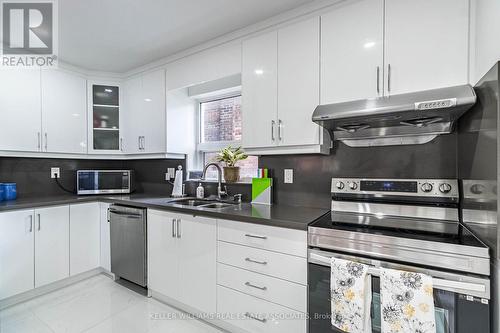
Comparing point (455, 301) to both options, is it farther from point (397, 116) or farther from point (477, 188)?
point (397, 116)

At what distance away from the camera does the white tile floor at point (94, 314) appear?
1801mm

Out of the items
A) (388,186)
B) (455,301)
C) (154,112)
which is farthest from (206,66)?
(455,301)

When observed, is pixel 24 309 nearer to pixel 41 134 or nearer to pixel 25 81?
pixel 41 134

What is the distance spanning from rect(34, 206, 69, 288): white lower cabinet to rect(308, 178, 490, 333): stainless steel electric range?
241 centimetres

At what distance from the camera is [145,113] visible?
2752 millimetres

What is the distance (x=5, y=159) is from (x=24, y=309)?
1502 millimetres

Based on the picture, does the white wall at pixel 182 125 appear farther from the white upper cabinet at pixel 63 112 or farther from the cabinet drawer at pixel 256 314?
the cabinet drawer at pixel 256 314

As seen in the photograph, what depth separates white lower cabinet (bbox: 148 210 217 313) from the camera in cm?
179

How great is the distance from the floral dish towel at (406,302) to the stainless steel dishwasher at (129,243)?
1915 millimetres

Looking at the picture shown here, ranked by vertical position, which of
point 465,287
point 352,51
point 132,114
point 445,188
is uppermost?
point 352,51

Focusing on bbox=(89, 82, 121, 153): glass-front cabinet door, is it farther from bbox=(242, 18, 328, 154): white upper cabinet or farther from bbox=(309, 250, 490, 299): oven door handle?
bbox=(309, 250, 490, 299): oven door handle

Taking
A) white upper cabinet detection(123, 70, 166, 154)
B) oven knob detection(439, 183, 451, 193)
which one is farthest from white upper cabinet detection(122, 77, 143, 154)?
oven knob detection(439, 183, 451, 193)

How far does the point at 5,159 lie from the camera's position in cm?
250

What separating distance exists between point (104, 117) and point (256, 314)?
278 cm
